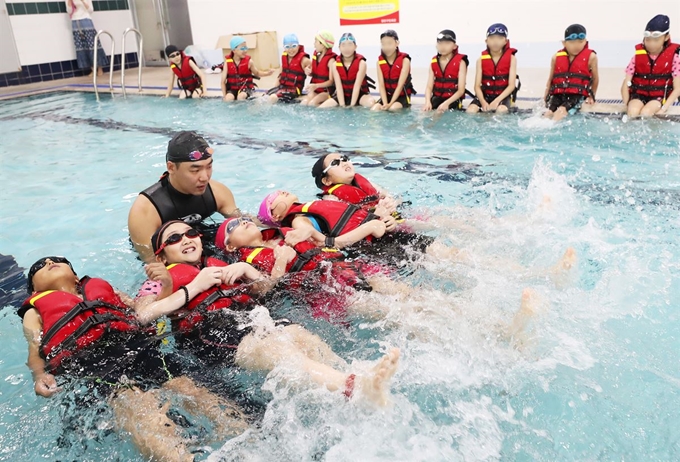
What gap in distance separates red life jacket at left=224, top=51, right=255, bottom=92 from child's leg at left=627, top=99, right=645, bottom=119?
6.99m

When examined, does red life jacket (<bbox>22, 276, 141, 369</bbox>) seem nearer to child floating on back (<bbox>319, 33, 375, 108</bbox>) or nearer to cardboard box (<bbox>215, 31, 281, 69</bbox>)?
child floating on back (<bbox>319, 33, 375, 108</bbox>)

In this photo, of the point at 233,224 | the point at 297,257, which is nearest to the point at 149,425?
the point at 297,257

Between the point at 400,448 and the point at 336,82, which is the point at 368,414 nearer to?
the point at 400,448

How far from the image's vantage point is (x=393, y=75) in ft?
31.5

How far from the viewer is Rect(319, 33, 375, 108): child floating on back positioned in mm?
9906

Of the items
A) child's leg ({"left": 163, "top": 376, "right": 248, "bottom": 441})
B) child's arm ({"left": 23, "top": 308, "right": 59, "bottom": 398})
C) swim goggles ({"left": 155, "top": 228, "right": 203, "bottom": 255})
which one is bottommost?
child's leg ({"left": 163, "top": 376, "right": 248, "bottom": 441})

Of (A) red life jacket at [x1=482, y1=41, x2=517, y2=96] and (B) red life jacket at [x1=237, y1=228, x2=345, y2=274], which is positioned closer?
(B) red life jacket at [x1=237, y1=228, x2=345, y2=274]

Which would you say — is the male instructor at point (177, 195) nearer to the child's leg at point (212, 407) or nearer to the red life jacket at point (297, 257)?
the red life jacket at point (297, 257)

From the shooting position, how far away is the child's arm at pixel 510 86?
8.52 metres

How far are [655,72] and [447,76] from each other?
115 inches

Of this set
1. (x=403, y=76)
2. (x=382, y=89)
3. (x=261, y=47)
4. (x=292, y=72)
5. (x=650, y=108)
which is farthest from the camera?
(x=261, y=47)

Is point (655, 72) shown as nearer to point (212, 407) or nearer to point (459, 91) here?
point (459, 91)

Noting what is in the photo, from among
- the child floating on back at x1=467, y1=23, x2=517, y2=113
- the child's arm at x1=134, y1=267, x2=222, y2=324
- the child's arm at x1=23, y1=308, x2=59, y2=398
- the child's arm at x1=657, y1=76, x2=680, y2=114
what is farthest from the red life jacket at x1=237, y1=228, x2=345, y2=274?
the child's arm at x1=657, y1=76, x2=680, y2=114

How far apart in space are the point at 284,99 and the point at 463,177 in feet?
19.2
